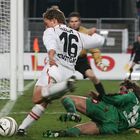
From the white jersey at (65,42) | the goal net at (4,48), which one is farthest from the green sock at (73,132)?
the goal net at (4,48)

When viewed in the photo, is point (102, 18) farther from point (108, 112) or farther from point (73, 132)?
point (73, 132)

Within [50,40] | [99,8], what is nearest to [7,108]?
[50,40]

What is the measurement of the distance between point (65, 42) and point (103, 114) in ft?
3.42

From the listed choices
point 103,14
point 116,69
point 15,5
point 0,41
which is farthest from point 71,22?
point 103,14

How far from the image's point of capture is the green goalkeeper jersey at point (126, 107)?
771 centimetres

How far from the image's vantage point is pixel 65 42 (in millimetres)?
7730

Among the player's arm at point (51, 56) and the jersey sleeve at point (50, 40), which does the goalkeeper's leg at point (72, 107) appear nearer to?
the player's arm at point (51, 56)

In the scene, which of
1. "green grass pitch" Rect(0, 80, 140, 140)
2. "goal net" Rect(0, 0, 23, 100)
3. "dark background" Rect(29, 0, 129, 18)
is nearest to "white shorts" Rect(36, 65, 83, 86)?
"green grass pitch" Rect(0, 80, 140, 140)

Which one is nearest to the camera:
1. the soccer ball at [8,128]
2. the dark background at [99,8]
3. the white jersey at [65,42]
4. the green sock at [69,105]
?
the green sock at [69,105]

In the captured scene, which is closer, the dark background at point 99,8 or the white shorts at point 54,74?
the white shorts at point 54,74

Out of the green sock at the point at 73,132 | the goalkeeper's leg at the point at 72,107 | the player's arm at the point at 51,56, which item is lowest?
the green sock at the point at 73,132

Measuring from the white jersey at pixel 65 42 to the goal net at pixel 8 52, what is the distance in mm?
5508

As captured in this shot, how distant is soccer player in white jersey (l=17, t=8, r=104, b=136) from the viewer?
7.55 meters

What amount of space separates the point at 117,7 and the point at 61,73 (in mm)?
26602
